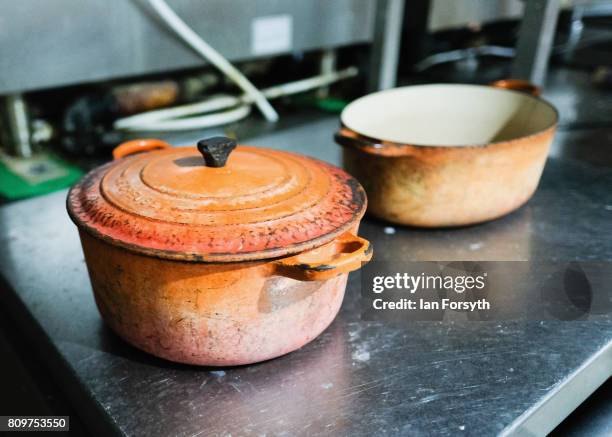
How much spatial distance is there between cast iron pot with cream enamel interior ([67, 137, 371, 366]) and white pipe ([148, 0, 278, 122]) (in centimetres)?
91

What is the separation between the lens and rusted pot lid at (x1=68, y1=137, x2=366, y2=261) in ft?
2.38

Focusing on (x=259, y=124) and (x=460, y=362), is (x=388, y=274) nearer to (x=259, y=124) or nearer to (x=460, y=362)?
(x=460, y=362)

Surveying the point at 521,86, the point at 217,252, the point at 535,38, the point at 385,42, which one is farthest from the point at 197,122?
the point at 217,252

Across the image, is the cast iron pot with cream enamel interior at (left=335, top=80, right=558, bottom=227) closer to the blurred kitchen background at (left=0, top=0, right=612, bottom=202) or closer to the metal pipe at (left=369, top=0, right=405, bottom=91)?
the blurred kitchen background at (left=0, top=0, right=612, bottom=202)

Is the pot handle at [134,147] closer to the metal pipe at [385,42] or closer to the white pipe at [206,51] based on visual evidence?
the white pipe at [206,51]

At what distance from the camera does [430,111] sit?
4.84 ft

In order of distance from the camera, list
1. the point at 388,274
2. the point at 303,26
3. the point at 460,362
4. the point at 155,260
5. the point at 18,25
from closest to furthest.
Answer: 1. the point at 155,260
2. the point at 460,362
3. the point at 388,274
4. the point at 18,25
5. the point at 303,26

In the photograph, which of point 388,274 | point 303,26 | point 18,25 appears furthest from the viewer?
point 303,26

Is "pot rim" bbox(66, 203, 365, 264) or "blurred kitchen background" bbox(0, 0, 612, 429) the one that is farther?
"blurred kitchen background" bbox(0, 0, 612, 429)

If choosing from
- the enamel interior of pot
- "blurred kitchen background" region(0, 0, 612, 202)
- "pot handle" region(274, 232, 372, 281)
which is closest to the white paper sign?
"blurred kitchen background" region(0, 0, 612, 202)

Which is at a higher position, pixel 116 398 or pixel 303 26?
pixel 303 26

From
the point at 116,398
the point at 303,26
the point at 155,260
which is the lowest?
the point at 116,398

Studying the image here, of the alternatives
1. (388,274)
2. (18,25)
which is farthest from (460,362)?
(18,25)

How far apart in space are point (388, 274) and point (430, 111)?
1.85 ft
